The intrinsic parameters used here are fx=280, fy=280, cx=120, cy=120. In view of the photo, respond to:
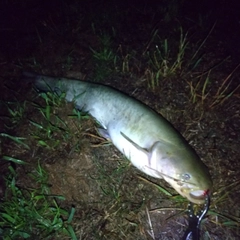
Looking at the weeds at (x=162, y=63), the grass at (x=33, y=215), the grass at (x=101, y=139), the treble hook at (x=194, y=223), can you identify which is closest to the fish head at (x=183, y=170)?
the treble hook at (x=194, y=223)

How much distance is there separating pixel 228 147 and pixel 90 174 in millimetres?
1560

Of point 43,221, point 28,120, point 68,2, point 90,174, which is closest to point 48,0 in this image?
point 68,2

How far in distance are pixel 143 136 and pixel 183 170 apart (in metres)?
0.53

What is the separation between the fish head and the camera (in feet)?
7.82

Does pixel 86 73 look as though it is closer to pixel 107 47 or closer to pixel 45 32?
pixel 107 47

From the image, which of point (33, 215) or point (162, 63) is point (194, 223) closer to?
point (33, 215)

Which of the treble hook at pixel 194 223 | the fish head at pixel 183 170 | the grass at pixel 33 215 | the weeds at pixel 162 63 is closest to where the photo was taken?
the fish head at pixel 183 170

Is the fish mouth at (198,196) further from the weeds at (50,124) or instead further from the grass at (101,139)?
the weeds at (50,124)

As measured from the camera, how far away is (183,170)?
243cm

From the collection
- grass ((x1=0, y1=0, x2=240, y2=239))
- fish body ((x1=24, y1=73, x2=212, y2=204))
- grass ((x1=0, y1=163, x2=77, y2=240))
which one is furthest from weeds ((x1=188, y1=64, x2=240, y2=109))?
grass ((x1=0, y1=163, x2=77, y2=240))

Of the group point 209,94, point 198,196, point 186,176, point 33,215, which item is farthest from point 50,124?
point 209,94

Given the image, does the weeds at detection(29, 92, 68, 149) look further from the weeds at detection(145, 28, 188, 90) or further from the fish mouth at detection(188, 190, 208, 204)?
the fish mouth at detection(188, 190, 208, 204)

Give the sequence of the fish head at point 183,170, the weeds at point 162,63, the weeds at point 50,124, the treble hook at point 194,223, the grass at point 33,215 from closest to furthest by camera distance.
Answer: the fish head at point 183,170 < the treble hook at point 194,223 < the grass at point 33,215 < the weeds at point 50,124 < the weeds at point 162,63

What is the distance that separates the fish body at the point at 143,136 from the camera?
95.7 inches
